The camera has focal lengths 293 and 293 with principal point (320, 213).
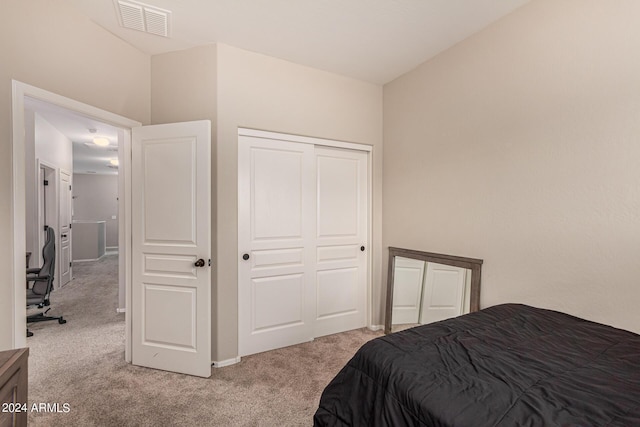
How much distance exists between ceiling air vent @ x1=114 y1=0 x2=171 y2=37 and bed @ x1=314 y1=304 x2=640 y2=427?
268 centimetres

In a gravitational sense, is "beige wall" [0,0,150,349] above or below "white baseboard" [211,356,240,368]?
above

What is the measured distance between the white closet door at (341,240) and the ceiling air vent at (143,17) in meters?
1.68

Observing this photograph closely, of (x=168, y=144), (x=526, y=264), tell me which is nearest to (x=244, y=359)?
(x=168, y=144)

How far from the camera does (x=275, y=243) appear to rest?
9.63ft

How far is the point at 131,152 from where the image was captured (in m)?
2.61

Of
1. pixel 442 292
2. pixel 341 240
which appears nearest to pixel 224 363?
pixel 341 240

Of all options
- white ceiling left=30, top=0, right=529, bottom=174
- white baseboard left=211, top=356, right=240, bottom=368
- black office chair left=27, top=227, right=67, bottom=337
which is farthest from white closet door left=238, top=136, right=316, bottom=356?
black office chair left=27, top=227, right=67, bottom=337

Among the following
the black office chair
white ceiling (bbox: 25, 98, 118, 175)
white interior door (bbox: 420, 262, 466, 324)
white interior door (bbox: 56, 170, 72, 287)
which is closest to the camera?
white interior door (bbox: 420, 262, 466, 324)

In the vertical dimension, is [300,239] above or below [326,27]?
below

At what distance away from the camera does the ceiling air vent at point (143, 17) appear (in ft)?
6.85

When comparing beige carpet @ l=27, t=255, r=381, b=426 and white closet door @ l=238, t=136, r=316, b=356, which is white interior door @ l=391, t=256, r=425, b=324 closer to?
beige carpet @ l=27, t=255, r=381, b=426

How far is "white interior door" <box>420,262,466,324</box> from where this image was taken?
2537mm

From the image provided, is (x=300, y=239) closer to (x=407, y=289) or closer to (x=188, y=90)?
(x=407, y=289)

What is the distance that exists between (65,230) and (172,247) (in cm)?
508
